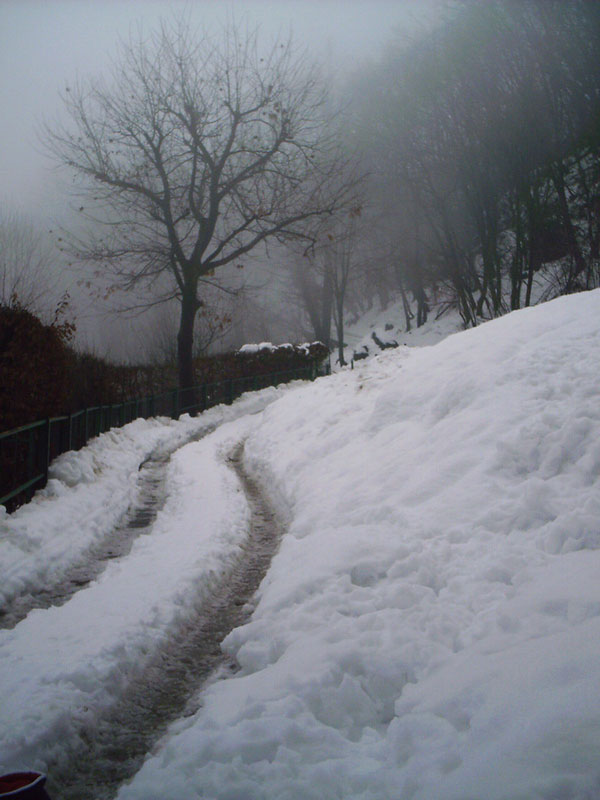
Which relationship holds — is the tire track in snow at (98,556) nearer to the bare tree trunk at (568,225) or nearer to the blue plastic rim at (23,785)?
the blue plastic rim at (23,785)

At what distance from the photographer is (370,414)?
10.3m

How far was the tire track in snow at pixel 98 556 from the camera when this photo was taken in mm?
5379

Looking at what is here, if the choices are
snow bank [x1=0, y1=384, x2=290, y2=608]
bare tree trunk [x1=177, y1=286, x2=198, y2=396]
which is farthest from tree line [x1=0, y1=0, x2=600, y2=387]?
snow bank [x1=0, y1=384, x2=290, y2=608]

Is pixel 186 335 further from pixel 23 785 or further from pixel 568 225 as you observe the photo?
pixel 23 785

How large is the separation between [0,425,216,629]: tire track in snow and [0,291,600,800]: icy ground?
0.68ft

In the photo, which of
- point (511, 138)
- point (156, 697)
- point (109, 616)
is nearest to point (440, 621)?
point (156, 697)

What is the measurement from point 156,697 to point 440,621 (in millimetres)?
1923

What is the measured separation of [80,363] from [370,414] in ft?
29.9

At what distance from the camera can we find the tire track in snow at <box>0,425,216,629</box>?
5379 mm

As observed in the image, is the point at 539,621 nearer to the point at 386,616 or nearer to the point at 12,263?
the point at 386,616

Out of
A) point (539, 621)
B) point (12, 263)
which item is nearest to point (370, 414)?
point (539, 621)

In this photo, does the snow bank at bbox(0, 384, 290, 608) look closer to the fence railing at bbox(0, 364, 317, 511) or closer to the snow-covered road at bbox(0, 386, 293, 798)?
the snow-covered road at bbox(0, 386, 293, 798)

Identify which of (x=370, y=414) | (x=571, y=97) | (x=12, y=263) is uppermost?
(x=571, y=97)

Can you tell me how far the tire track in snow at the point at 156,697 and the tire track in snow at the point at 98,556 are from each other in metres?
1.37
